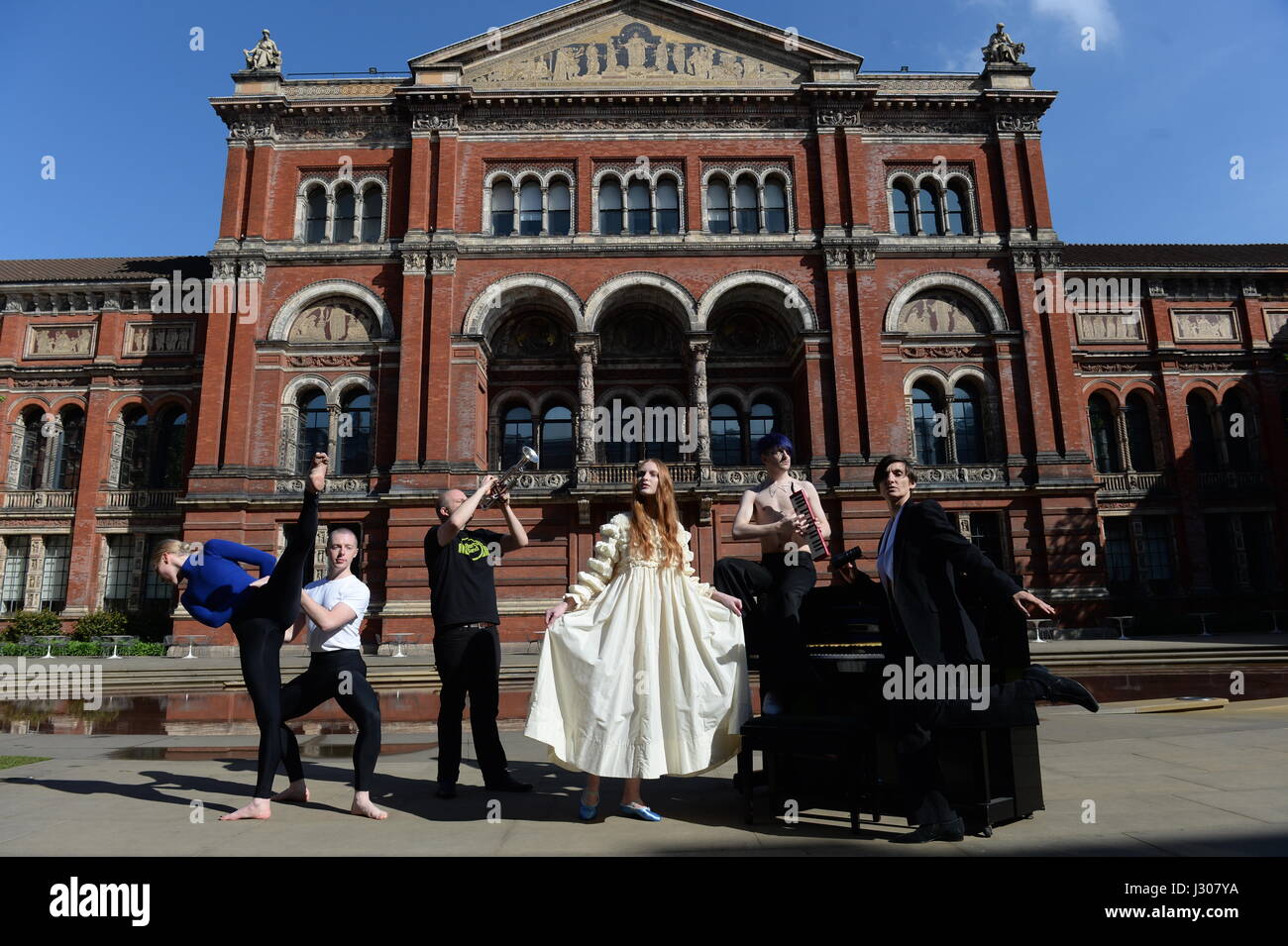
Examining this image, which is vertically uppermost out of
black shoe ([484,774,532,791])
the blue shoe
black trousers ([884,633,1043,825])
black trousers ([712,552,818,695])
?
black trousers ([712,552,818,695])

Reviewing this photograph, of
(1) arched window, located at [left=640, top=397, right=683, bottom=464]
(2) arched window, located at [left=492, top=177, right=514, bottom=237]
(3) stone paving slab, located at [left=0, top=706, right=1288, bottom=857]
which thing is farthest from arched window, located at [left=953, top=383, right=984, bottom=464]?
(3) stone paving slab, located at [left=0, top=706, right=1288, bottom=857]

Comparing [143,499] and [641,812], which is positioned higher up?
[143,499]

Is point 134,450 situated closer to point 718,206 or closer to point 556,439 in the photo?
point 556,439

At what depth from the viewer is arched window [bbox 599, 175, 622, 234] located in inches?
993

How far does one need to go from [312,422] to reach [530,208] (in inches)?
405

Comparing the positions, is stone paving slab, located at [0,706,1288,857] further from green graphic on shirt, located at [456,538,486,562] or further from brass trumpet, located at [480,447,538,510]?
brass trumpet, located at [480,447,538,510]

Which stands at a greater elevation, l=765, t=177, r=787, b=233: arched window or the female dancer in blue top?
l=765, t=177, r=787, b=233: arched window

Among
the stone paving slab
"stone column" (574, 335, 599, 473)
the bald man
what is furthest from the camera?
"stone column" (574, 335, 599, 473)

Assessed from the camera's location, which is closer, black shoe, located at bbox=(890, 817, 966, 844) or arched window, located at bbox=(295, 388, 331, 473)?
black shoe, located at bbox=(890, 817, 966, 844)

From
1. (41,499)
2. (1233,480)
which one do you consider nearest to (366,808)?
(41,499)

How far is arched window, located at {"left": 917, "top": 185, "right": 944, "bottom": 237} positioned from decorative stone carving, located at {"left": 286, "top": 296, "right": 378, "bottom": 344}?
18899mm

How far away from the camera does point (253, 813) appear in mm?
4777

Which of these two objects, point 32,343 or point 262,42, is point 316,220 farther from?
point 32,343
